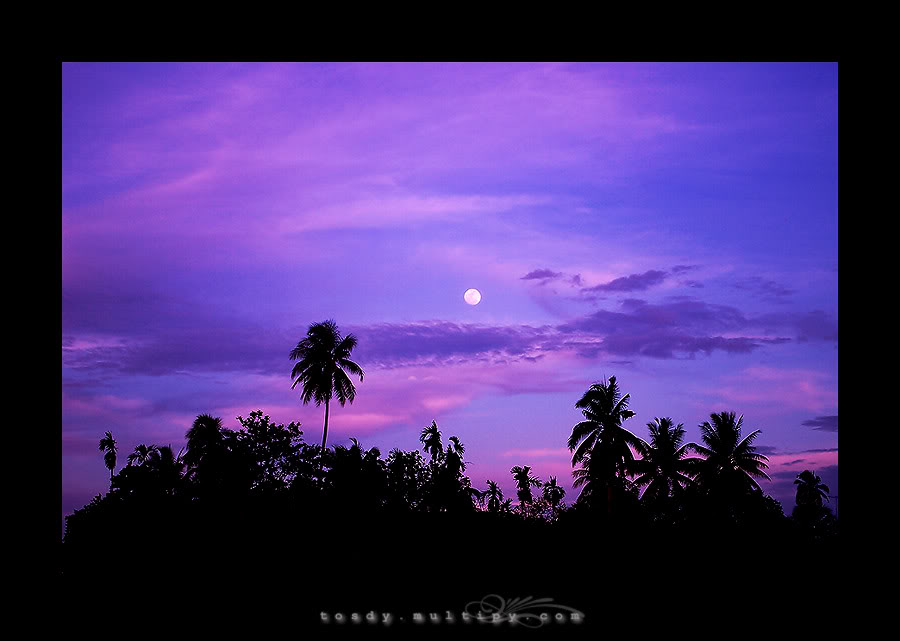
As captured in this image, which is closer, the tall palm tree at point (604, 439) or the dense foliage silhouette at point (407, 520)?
the dense foliage silhouette at point (407, 520)

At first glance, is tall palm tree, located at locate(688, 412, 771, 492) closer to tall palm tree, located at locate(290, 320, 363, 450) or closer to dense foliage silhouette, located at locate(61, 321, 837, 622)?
dense foliage silhouette, located at locate(61, 321, 837, 622)

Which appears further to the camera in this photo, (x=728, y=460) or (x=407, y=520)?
(x=728, y=460)

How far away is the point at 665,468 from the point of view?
4756 centimetres

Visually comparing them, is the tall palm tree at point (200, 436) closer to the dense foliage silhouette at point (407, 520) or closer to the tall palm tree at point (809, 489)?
the dense foliage silhouette at point (407, 520)

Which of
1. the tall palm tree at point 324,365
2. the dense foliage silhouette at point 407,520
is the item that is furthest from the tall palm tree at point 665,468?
the tall palm tree at point 324,365

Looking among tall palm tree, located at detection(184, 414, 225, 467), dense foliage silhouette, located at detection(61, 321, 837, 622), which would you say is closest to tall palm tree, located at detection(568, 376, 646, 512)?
dense foliage silhouette, located at detection(61, 321, 837, 622)

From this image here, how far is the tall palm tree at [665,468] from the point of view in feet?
154

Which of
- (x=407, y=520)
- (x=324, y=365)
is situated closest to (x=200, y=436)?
(x=324, y=365)

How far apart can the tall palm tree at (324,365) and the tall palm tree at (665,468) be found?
718 inches

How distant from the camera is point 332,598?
27.6 ft

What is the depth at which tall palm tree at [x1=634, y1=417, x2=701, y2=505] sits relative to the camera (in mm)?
46844

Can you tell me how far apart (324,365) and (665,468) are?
843 inches

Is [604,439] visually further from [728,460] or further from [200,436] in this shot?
[200,436]
